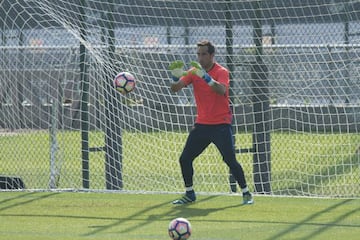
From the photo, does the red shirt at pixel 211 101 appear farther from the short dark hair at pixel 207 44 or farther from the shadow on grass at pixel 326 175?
the shadow on grass at pixel 326 175

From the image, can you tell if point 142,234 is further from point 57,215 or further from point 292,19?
point 292,19

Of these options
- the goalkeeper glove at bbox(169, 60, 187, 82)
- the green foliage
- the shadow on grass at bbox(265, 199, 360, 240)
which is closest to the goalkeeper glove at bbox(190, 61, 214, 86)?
the goalkeeper glove at bbox(169, 60, 187, 82)

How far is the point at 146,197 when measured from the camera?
39.0 ft

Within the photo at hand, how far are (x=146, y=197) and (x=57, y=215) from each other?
1664mm

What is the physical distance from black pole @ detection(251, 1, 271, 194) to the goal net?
0.02 metres

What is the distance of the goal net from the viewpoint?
12375 millimetres

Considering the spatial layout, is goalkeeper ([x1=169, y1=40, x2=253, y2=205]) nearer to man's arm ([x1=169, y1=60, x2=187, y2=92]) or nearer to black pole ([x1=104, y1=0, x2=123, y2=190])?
man's arm ([x1=169, y1=60, x2=187, y2=92])

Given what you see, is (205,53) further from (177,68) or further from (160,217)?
(160,217)

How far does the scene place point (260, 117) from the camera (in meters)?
12.4

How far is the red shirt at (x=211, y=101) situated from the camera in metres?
10.9

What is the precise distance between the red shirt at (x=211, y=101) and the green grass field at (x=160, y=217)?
1.03 m

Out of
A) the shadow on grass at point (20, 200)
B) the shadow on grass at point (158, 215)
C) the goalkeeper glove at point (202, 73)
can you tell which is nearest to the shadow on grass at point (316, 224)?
the shadow on grass at point (158, 215)

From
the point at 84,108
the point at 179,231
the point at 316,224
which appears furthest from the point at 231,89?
the point at 179,231

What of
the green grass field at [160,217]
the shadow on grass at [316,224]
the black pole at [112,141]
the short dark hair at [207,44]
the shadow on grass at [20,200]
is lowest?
the shadow on grass at [316,224]
